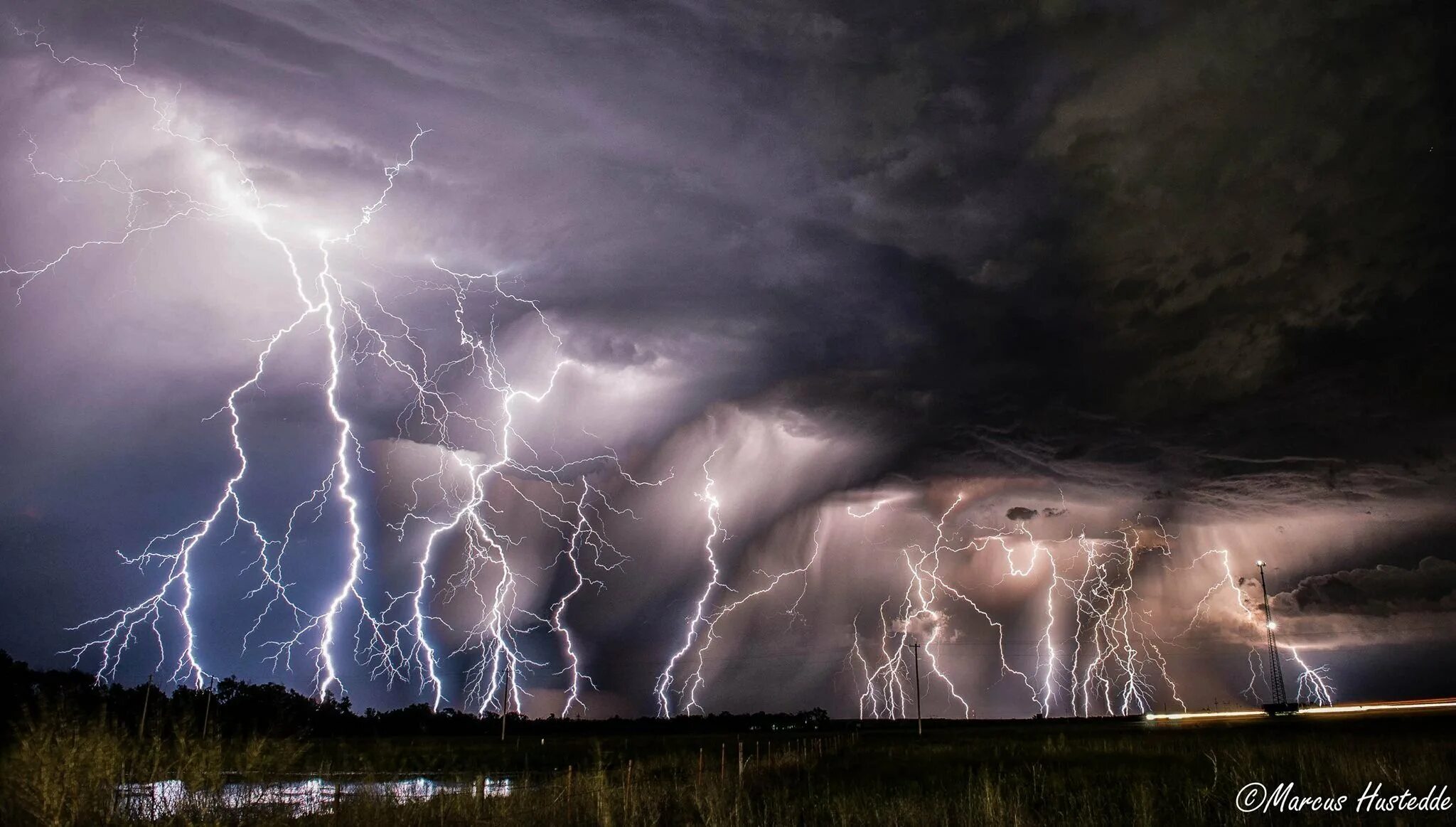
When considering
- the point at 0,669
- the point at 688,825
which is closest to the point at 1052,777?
the point at 688,825

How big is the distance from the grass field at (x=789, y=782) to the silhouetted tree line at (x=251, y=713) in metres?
0.46

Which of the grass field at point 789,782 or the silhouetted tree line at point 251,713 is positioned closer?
the grass field at point 789,782

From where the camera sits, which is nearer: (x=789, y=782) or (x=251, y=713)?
(x=789, y=782)

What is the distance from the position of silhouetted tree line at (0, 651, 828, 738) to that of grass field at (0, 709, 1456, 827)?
457 mm

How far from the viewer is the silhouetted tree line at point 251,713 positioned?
2023 centimetres

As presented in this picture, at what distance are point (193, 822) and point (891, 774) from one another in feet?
57.3

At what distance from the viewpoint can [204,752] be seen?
7.70 meters

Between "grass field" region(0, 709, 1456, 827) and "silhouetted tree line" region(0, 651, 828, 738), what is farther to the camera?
"silhouetted tree line" region(0, 651, 828, 738)

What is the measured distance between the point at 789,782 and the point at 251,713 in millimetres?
57149

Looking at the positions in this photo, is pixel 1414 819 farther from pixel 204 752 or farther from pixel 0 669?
pixel 0 669

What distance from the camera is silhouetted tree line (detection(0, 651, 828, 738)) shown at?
20.2m

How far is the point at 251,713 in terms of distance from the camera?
5925cm

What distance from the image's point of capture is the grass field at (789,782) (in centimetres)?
758

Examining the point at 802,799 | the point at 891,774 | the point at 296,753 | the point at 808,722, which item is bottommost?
the point at 808,722
